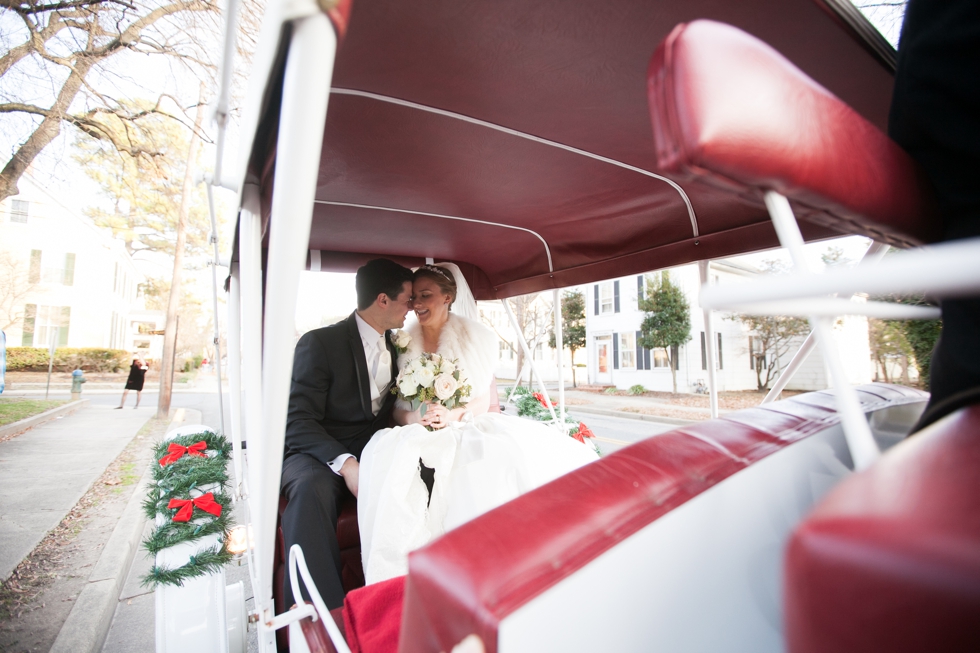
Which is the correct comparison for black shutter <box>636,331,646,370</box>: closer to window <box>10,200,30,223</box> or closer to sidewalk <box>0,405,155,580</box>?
sidewalk <box>0,405,155,580</box>

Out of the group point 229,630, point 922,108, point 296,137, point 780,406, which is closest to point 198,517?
point 229,630

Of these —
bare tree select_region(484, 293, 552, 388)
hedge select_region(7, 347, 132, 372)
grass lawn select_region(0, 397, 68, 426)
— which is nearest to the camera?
grass lawn select_region(0, 397, 68, 426)

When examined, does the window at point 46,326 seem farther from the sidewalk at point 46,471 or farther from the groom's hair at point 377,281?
the groom's hair at point 377,281

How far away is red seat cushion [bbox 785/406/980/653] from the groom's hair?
2.86 metres

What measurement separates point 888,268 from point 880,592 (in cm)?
26

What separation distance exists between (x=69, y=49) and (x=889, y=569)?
7.78 meters

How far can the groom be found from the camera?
198 centimetres

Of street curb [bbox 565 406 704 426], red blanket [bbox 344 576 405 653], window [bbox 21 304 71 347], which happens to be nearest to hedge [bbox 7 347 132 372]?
window [bbox 21 304 71 347]

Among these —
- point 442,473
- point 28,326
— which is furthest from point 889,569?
point 28,326

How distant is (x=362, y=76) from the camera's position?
1.44m

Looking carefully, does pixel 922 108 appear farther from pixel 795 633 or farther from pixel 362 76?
pixel 362 76

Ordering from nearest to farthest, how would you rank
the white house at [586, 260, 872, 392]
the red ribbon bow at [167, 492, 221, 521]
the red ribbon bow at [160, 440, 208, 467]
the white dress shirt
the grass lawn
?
the red ribbon bow at [167, 492, 221, 521] < the red ribbon bow at [160, 440, 208, 467] < the white dress shirt < the grass lawn < the white house at [586, 260, 872, 392]

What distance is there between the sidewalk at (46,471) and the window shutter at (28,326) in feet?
19.6

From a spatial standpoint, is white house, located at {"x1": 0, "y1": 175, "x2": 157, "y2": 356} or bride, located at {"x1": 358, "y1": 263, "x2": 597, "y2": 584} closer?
bride, located at {"x1": 358, "y1": 263, "x2": 597, "y2": 584}
